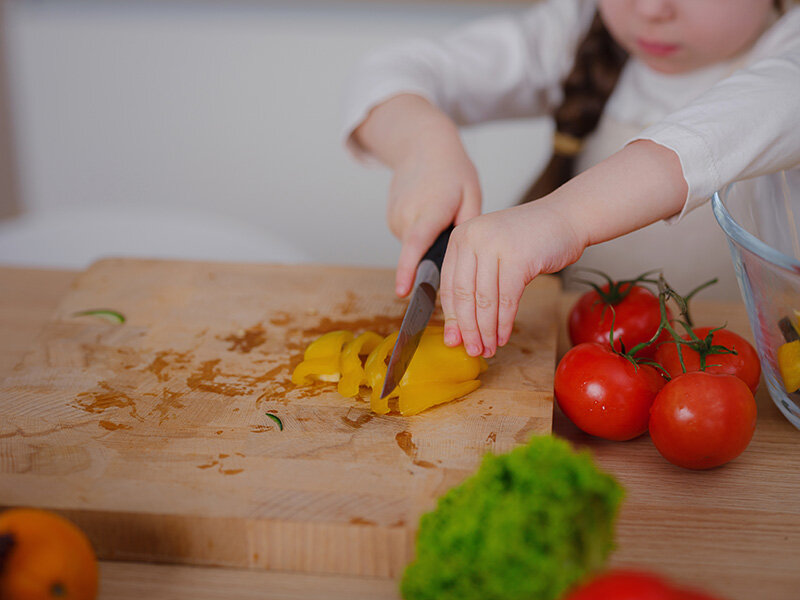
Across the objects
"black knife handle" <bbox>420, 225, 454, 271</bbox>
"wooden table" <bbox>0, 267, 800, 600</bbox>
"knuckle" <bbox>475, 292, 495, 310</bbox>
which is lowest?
"wooden table" <bbox>0, 267, 800, 600</bbox>

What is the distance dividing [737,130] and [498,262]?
32 centimetres

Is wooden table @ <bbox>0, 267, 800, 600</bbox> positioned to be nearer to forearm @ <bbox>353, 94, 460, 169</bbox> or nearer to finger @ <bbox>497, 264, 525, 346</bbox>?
finger @ <bbox>497, 264, 525, 346</bbox>

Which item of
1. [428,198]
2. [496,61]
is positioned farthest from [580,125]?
[428,198]

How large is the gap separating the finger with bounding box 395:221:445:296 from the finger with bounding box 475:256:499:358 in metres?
0.16

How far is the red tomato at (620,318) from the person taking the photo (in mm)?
886

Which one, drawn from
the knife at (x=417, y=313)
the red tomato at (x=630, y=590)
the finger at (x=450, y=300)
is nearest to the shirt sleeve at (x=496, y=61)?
the knife at (x=417, y=313)

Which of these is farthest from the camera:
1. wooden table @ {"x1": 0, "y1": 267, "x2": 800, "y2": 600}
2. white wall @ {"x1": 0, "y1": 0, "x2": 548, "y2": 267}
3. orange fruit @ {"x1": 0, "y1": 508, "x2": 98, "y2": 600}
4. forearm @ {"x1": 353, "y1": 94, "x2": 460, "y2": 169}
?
white wall @ {"x1": 0, "y1": 0, "x2": 548, "y2": 267}

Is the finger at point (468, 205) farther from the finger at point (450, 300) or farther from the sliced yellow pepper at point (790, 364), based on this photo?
the sliced yellow pepper at point (790, 364)

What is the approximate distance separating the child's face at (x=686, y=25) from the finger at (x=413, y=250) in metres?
0.45

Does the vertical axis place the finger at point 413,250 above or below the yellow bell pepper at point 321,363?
above

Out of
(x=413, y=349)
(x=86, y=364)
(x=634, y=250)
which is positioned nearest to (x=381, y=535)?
(x=413, y=349)

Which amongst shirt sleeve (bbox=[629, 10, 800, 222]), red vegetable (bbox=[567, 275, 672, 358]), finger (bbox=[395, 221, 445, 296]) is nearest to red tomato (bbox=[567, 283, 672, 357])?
red vegetable (bbox=[567, 275, 672, 358])

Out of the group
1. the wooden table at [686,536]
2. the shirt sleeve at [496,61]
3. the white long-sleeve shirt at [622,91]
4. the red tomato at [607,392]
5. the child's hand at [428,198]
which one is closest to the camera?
the wooden table at [686,536]

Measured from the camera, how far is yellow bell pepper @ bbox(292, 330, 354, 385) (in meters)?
0.87
